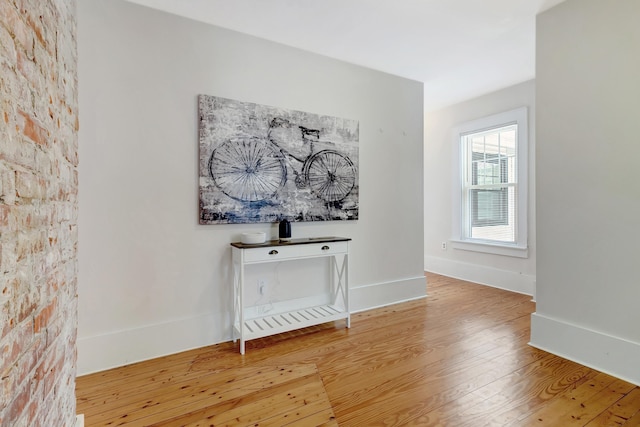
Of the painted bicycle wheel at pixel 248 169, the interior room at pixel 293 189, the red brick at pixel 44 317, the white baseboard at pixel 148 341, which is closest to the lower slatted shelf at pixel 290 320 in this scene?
the interior room at pixel 293 189

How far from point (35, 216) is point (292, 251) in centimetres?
181

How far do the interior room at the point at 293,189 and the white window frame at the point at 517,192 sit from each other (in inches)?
31.1

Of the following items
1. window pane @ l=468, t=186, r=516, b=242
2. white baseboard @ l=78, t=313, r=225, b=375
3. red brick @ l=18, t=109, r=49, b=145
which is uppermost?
red brick @ l=18, t=109, r=49, b=145

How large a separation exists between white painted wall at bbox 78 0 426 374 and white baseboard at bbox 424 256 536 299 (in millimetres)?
2687

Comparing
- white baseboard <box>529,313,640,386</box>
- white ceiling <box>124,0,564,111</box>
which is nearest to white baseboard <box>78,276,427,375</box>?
white ceiling <box>124,0,564,111</box>

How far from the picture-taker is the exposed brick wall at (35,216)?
744 millimetres

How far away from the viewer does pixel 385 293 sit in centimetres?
347

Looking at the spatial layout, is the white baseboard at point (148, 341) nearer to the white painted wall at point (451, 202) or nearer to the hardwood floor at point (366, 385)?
the hardwood floor at point (366, 385)

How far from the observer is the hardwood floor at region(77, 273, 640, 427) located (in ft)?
5.48

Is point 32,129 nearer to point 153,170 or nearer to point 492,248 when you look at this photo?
point 153,170

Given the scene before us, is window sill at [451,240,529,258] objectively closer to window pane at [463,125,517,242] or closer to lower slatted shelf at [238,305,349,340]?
window pane at [463,125,517,242]

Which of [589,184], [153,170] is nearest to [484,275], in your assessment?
[589,184]

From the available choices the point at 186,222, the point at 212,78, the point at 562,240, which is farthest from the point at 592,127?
the point at 186,222

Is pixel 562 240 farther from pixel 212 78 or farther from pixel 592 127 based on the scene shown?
pixel 212 78
